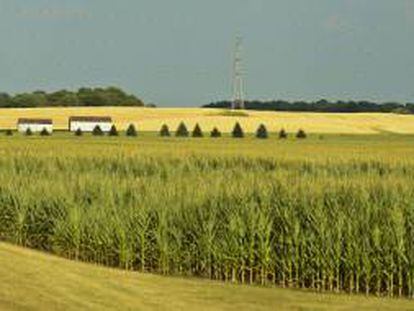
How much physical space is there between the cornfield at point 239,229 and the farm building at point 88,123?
326ft

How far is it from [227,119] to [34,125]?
22373 millimetres

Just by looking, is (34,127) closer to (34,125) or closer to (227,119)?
(34,125)

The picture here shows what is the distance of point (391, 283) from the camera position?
18328mm

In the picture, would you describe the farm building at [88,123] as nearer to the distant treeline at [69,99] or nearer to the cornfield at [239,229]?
the distant treeline at [69,99]

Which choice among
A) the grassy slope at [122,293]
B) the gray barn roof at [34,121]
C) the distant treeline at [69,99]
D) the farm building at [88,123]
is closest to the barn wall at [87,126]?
the farm building at [88,123]

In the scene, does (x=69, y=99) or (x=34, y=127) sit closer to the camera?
(x=34, y=127)

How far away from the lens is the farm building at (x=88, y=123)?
124750mm

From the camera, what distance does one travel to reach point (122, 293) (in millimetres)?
16297

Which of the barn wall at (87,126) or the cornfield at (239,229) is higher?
the cornfield at (239,229)

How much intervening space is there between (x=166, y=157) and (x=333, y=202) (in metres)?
29.5

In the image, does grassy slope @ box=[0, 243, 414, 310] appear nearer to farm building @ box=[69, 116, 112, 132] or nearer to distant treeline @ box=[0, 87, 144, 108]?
farm building @ box=[69, 116, 112, 132]

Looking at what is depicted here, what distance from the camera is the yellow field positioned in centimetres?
12089

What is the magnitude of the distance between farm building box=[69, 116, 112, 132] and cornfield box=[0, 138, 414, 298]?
99425 millimetres

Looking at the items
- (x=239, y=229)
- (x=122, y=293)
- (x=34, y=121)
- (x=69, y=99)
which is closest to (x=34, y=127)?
(x=34, y=121)
